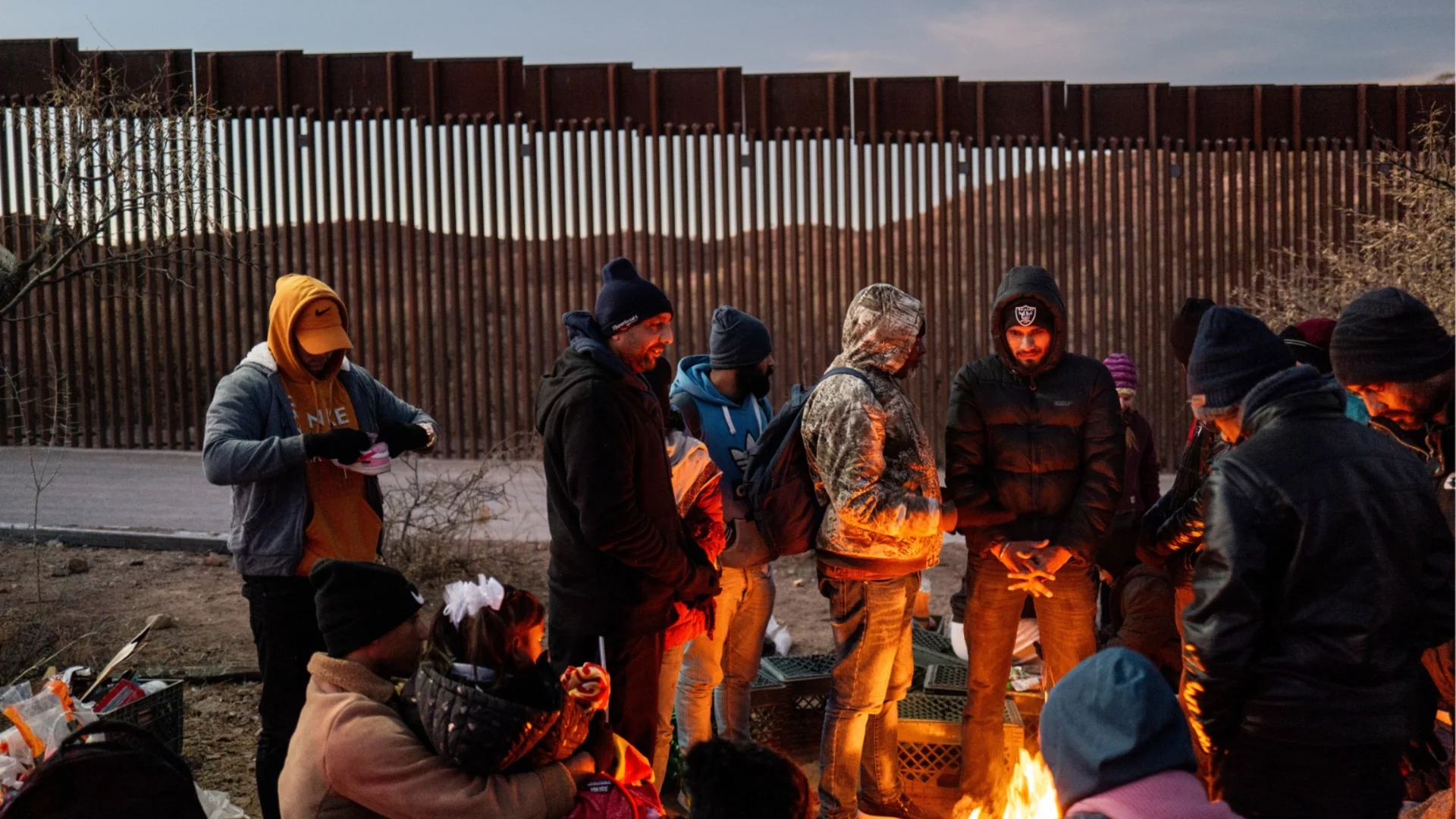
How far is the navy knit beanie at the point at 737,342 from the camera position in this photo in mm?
5371

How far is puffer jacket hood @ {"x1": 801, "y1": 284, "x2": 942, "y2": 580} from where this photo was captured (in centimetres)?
432

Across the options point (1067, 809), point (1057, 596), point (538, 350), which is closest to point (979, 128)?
point (538, 350)

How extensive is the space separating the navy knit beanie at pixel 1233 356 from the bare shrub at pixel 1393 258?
4.70 meters

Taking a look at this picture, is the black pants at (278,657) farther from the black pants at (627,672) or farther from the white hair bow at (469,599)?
the white hair bow at (469,599)

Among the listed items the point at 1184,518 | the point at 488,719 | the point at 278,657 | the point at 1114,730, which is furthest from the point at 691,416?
the point at 1114,730

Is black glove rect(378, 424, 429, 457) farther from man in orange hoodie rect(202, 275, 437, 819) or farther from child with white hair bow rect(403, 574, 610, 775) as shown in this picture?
child with white hair bow rect(403, 574, 610, 775)

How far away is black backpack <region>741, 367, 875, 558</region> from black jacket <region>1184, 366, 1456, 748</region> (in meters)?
1.88

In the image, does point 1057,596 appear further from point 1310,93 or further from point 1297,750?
point 1310,93

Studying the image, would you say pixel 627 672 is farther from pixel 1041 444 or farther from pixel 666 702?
pixel 1041 444

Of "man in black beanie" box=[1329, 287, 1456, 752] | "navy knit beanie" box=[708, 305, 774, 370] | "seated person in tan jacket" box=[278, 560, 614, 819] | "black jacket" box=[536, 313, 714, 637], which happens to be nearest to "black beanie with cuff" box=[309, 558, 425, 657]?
"seated person in tan jacket" box=[278, 560, 614, 819]

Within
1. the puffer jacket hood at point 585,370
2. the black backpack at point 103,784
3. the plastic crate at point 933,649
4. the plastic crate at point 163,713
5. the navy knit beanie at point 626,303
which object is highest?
the navy knit beanie at point 626,303

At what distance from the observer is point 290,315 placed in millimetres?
4172

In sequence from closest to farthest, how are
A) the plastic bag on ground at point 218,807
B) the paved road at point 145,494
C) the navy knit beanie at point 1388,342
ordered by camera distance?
the navy knit beanie at point 1388,342, the plastic bag on ground at point 218,807, the paved road at point 145,494

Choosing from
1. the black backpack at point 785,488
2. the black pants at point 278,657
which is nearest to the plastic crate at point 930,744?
the black backpack at point 785,488
